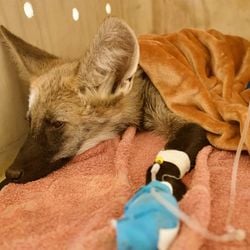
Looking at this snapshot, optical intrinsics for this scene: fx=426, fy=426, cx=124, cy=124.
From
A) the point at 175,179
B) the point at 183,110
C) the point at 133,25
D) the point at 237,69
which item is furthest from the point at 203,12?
the point at 175,179

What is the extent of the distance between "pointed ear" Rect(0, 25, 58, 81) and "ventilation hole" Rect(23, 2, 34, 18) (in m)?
0.12

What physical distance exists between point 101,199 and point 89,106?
41 centimetres

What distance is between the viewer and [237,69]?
5.52 ft

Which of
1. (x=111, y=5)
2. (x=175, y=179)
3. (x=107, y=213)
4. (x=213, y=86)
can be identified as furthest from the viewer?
(x=111, y=5)

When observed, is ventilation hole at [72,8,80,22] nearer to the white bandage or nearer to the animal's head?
the animal's head

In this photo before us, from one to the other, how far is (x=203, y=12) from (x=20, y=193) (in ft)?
4.25

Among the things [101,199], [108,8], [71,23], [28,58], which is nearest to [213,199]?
[101,199]

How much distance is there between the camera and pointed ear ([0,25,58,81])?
A: 60.0 inches

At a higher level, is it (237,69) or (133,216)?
(133,216)

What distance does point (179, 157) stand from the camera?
1.22m

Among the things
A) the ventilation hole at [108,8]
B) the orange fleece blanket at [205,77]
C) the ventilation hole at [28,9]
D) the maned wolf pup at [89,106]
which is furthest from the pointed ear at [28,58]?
the ventilation hole at [108,8]

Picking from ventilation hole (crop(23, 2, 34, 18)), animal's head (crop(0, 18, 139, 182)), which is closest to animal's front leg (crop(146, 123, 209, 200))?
animal's head (crop(0, 18, 139, 182))

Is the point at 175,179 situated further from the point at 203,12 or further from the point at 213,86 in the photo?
the point at 203,12

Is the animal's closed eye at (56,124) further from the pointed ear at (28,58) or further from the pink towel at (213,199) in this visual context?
the pink towel at (213,199)
